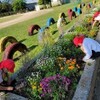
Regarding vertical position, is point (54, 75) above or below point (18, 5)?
above

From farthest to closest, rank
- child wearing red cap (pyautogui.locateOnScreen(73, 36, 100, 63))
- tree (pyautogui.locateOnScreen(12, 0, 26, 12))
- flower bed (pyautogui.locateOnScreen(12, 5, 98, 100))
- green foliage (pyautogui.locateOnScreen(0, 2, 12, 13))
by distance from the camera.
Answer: green foliage (pyautogui.locateOnScreen(0, 2, 12, 13)) → tree (pyautogui.locateOnScreen(12, 0, 26, 12)) → child wearing red cap (pyautogui.locateOnScreen(73, 36, 100, 63)) → flower bed (pyautogui.locateOnScreen(12, 5, 98, 100))

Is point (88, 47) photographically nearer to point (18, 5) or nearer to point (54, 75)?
point (54, 75)

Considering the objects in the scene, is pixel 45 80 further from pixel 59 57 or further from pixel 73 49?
pixel 73 49

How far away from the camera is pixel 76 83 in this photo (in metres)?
7.48

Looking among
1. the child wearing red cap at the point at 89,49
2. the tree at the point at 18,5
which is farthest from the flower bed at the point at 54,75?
the tree at the point at 18,5

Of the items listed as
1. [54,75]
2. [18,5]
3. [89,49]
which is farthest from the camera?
[18,5]

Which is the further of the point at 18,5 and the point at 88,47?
the point at 18,5

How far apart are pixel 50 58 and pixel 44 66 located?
0.48 meters

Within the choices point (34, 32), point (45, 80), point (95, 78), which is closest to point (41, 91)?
point (45, 80)

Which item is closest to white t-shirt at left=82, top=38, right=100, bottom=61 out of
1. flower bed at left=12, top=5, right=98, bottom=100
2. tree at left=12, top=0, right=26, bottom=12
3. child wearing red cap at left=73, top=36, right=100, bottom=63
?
child wearing red cap at left=73, top=36, right=100, bottom=63

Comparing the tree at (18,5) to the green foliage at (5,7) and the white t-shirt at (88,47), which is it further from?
the white t-shirt at (88,47)

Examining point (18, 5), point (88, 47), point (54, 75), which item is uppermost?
point (88, 47)

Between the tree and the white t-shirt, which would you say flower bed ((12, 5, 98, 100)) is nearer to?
the white t-shirt

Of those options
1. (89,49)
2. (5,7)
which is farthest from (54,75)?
(5,7)
